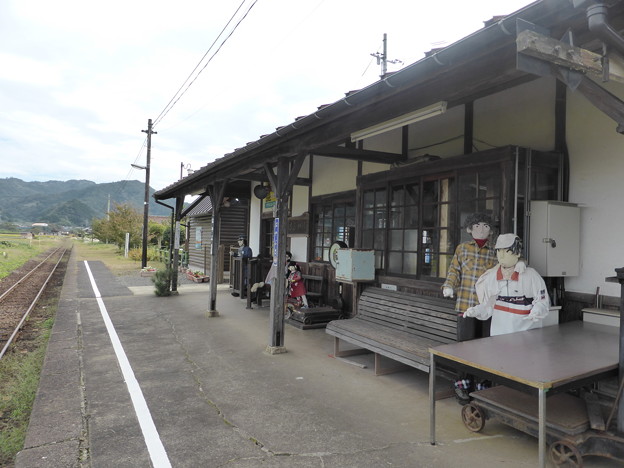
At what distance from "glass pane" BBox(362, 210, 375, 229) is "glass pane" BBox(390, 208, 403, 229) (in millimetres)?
395

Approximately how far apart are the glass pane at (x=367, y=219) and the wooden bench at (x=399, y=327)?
3.06 feet

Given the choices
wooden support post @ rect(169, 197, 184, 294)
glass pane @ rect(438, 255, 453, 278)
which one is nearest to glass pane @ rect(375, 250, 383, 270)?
glass pane @ rect(438, 255, 453, 278)

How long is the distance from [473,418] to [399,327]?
5.11 feet

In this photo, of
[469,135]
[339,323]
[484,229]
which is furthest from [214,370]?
[469,135]

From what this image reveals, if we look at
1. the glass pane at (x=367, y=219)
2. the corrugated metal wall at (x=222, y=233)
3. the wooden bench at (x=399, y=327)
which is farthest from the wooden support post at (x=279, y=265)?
the corrugated metal wall at (x=222, y=233)

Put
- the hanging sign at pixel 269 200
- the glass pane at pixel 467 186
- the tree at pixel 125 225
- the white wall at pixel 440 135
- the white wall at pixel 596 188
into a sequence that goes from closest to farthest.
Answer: the white wall at pixel 596 188 → the glass pane at pixel 467 186 → the white wall at pixel 440 135 → the hanging sign at pixel 269 200 → the tree at pixel 125 225

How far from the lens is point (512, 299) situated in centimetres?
347

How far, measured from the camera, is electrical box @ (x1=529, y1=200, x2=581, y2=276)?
3652 mm

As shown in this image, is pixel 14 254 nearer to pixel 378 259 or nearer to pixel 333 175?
pixel 333 175

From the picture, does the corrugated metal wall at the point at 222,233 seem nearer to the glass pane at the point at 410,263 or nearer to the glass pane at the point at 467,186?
the glass pane at the point at 410,263

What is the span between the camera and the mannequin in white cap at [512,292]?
3348mm

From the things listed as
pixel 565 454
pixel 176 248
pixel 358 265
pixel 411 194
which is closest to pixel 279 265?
pixel 358 265

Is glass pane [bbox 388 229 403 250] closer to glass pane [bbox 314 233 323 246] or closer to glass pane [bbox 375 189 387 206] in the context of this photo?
glass pane [bbox 375 189 387 206]

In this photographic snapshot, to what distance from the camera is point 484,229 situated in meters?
3.87
